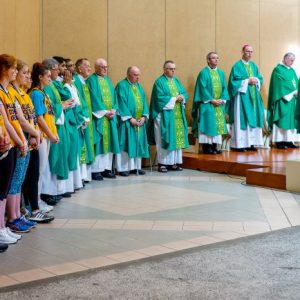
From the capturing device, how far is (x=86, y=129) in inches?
296

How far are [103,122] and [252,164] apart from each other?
212cm

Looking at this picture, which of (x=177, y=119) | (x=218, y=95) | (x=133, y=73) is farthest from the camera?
(x=218, y=95)

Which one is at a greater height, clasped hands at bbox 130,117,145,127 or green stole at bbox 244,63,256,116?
green stole at bbox 244,63,256,116

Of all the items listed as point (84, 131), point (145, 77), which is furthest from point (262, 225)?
point (145, 77)

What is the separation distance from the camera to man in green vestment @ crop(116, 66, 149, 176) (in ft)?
28.0

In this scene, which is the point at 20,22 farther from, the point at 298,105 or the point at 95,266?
the point at 95,266

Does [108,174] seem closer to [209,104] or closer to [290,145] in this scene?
[209,104]

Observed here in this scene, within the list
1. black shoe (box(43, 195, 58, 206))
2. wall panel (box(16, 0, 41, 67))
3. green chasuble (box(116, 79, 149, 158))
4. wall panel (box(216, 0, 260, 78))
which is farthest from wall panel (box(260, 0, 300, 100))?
black shoe (box(43, 195, 58, 206))

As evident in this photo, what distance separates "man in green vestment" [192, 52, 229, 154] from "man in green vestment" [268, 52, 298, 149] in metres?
1.20

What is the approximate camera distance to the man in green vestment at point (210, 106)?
9.60 meters

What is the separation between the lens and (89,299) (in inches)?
125

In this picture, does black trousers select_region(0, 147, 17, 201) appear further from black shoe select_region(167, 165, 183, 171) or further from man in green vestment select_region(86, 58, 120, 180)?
black shoe select_region(167, 165, 183, 171)

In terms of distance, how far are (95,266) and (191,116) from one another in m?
6.45

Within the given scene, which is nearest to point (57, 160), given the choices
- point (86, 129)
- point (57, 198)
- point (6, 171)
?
point (57, 198)
